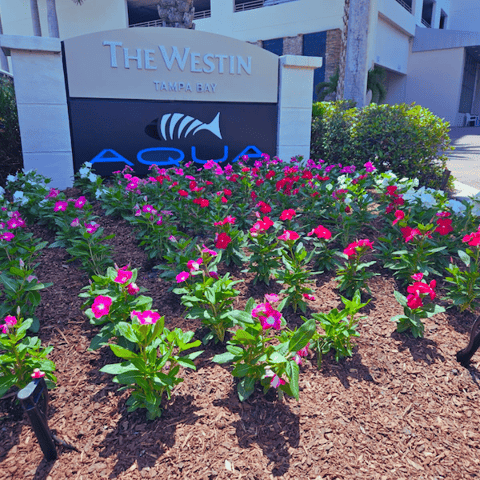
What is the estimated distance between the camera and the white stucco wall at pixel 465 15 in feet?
98.2

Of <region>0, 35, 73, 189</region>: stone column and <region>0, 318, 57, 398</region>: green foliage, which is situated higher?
<region>0, 35, 73, 189</region>: stone column

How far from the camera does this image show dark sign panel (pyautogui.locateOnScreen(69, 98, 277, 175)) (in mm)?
6215

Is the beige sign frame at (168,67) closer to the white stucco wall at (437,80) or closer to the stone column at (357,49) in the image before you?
the stone column at (357,49)

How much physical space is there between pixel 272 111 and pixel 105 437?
6.28 metres

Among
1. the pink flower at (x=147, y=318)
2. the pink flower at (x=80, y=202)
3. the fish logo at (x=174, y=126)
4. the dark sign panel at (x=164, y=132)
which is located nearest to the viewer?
the pink flower at (x=147, y=318)

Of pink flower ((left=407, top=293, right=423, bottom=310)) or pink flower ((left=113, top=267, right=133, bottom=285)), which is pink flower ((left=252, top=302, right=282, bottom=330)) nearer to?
pink flower ((left=113, top=267, right=133, bottom=285))

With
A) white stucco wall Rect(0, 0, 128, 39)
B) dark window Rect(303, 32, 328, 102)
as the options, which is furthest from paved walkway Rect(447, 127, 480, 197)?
white stucco wall Rect(0, 0, 128, 39)

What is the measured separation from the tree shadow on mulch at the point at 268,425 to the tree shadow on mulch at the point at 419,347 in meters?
0.98

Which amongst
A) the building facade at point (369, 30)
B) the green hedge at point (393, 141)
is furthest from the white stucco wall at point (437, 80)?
the green hedge at point (393, 141)

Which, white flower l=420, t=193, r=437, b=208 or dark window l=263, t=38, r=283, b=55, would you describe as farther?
dark window l=263, t=38, r=283, b=55

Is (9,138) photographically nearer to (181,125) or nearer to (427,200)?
(181,125)

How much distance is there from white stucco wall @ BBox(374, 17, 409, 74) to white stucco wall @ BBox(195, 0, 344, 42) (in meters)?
2.29

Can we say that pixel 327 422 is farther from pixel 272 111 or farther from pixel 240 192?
pixel 272 111

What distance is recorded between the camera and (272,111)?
7.24 meters
